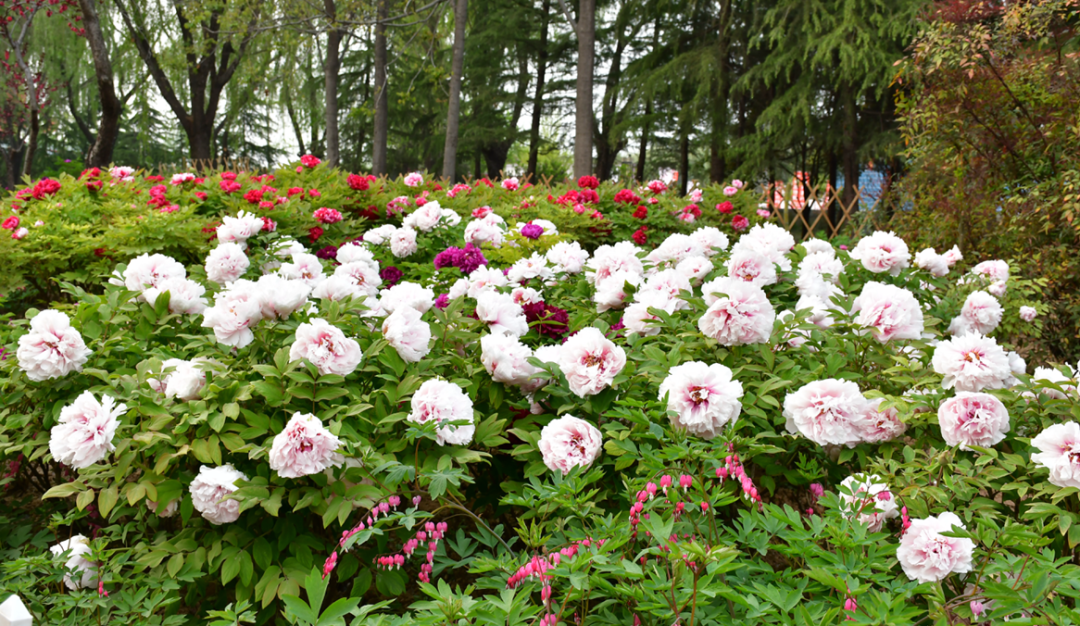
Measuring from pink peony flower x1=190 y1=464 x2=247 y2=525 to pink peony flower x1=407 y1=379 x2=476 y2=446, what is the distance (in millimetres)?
476

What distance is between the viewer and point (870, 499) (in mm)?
1534

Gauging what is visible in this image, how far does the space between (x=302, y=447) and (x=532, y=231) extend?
7.90 ft

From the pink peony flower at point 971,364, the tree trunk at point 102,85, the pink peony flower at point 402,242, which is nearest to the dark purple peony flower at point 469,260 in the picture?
the pink peony flower at point 402,242

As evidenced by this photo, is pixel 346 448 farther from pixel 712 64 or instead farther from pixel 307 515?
pixel 712 64

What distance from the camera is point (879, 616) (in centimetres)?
115

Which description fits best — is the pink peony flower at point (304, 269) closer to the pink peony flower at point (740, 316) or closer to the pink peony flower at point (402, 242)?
the pink peony flower at point (402, 242)

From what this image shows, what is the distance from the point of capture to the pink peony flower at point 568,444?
1732mm

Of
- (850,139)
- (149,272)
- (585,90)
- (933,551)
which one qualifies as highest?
(585,90)

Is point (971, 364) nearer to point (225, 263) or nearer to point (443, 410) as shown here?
point (443, 410)

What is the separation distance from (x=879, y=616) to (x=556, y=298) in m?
2.01

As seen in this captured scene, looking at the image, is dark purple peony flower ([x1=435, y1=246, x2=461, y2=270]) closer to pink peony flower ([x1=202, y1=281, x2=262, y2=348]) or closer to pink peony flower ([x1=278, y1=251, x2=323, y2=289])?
pink peony flower ([x1=278, y1=251, x2=323, y2=289])

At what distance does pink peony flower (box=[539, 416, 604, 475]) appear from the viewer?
1.73 metres

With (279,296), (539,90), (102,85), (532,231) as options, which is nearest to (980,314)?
(532,231)

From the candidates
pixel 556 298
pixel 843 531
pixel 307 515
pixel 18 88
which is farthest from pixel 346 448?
pixel 18 88
